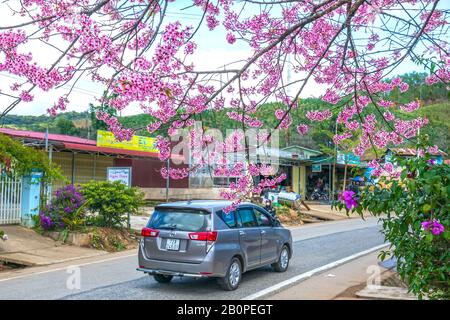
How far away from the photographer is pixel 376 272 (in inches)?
425

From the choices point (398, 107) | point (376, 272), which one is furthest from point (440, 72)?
point (376, 272)

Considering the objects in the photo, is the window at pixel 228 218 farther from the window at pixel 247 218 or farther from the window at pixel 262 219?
the window at pixel 262 219

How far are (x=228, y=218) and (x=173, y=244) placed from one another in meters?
1.18

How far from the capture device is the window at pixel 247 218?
9.65 m

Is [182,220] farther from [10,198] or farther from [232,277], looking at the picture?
[10,198]

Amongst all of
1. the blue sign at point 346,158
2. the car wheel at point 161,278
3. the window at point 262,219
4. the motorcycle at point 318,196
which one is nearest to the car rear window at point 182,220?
the car wheel at point 161,278

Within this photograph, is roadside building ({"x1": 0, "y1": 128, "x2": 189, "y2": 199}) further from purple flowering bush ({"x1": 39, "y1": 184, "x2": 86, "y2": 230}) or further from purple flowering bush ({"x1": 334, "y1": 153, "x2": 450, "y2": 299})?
purple flowering bush ({"x1": 334, "y1": 153, "x2": 450, "y2": 299})

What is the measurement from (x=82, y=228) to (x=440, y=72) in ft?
37.6

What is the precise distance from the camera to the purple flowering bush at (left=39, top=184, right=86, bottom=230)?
1497 cm

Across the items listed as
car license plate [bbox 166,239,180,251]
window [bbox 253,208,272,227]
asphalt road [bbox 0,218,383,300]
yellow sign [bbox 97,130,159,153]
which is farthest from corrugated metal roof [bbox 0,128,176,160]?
car license plate [bbox 166,239,180,251]

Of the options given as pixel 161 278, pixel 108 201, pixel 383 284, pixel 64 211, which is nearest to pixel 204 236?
pixel 161 278

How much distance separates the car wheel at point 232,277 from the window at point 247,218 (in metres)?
0.85

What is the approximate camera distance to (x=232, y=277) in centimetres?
882

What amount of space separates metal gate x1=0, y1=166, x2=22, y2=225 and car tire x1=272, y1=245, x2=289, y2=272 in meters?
9.01
